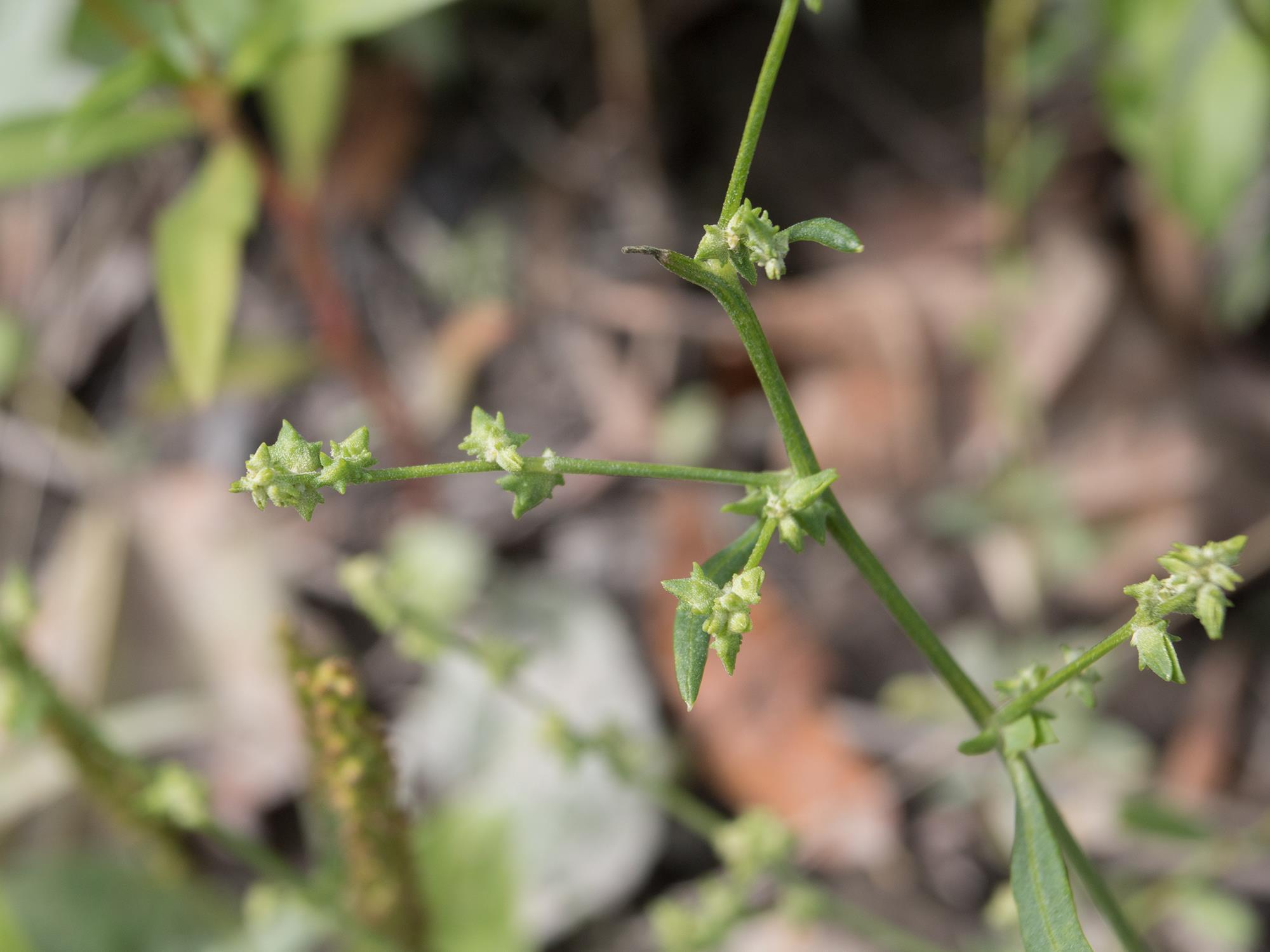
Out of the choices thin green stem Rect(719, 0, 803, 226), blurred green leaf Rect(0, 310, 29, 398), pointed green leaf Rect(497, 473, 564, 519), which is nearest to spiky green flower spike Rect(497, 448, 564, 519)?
pointed green leaf Rect(497, 473, 564, 519)

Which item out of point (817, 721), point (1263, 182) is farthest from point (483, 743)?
point (1263, 182)

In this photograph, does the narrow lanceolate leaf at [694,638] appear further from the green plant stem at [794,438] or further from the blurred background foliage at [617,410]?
the blurred background foliage at [617,410]

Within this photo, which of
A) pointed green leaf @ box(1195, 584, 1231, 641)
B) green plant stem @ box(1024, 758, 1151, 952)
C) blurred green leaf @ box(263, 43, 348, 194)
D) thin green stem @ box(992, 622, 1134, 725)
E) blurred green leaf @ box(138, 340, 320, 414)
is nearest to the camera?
pointed green leaf @ box(1195, 584, 1231, 641)

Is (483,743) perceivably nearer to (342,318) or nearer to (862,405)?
(342,318)

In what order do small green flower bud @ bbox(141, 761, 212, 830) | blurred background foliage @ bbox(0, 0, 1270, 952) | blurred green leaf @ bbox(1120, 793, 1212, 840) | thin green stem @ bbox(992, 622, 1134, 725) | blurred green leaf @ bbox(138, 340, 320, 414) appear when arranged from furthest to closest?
blurred green leaf @ bbox(138, 340, 320, 414) < blurred background foliage @ bbox(0, 0, 1270, 952) < blurred green leaf @ bbox(1120, 793, 1212, 840) < small green flower bud @ bbox(141, 761, 212, 830) < thin green stem @ bbox(992, 622, 1134, 725)

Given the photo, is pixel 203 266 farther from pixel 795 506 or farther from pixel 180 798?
pixel 795 506

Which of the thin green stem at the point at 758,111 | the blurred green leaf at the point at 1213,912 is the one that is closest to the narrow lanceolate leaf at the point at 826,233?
the thin green stem at the point at 758,111

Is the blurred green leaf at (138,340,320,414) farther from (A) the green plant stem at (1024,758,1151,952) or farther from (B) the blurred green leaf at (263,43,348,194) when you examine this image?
(A) the green plant stem at (1024,758,1151,952)
